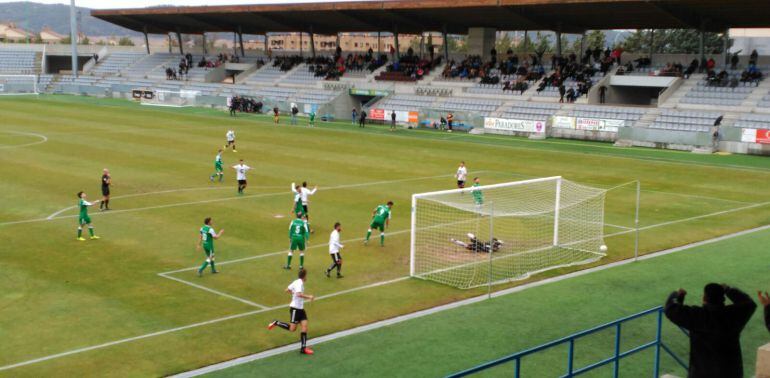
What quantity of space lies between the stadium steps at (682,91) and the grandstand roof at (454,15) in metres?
4.25

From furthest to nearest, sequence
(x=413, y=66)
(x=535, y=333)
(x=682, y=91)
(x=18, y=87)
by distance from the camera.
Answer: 1. (x=18, y=87)
2. (x=413, y=66)
3. (x=682, y=91)
4. (x=535, y=333)

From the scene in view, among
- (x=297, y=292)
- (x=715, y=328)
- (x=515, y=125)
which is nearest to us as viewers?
(x=715, y=328)

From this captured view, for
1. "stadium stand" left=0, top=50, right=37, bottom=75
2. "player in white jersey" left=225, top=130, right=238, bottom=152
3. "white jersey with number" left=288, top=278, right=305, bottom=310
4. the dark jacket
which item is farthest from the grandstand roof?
the dark jacket

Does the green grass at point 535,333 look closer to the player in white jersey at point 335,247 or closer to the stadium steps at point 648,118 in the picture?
the player in white jersey at point 335,247

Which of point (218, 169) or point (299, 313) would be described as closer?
point (299, 313)

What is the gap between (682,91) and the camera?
56.5 m

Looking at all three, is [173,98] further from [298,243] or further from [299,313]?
[299,313]

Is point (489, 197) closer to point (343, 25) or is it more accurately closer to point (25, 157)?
point (25, 157)

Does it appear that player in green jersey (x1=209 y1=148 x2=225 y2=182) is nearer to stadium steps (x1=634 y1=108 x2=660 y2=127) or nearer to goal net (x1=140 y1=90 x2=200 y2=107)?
stadium steps (x1=634 y1=108 x2=660 y2=127)

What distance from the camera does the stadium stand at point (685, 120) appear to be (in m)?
50.8

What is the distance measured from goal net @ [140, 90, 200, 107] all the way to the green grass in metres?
66.3

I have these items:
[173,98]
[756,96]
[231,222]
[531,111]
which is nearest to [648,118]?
[756,96]

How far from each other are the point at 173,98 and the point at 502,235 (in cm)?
6311

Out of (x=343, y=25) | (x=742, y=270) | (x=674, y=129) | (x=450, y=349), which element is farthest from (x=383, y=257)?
(x=343, y=25)
